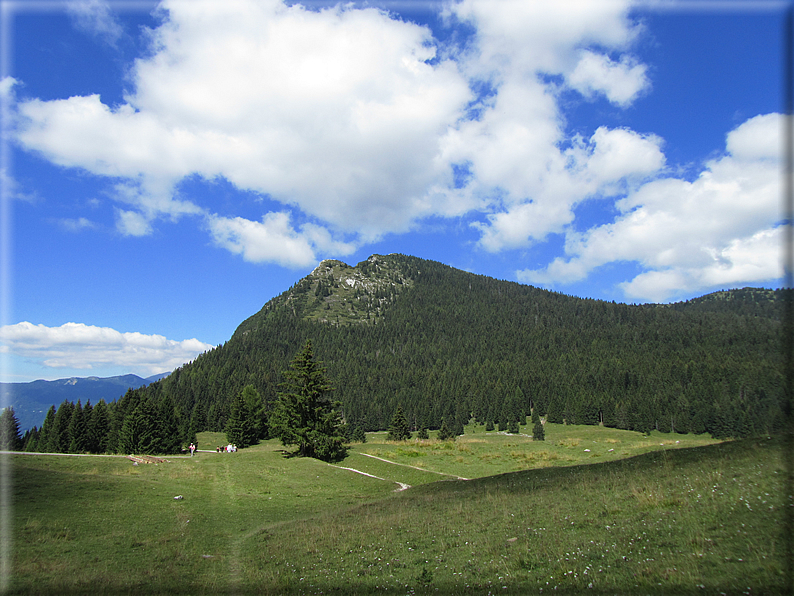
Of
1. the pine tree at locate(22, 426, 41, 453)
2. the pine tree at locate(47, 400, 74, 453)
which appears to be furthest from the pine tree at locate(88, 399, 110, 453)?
the pine tree at locate(22, 426, 41, 453)

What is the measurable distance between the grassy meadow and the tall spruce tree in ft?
54.5

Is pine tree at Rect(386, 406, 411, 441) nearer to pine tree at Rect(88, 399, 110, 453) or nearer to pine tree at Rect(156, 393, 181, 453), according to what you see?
pine tree at Rect(156, 393, 181, 453)

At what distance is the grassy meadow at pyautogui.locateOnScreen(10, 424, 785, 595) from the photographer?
9.41m

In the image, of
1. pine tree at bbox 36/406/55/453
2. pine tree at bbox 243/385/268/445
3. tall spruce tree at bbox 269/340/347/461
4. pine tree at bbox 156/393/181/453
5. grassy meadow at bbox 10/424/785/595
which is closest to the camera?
grassy meadow at bbox 10/424/785/595

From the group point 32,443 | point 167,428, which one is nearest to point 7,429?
point 167,428

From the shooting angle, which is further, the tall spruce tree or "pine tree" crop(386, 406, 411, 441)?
"pine tree" crop(386, 406, 411, 441)

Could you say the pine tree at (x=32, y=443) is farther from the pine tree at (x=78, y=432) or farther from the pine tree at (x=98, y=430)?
the pine tree at (x=78, y=432)

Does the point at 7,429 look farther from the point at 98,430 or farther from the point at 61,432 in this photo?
the point at 98,430

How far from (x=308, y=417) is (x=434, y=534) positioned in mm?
33091

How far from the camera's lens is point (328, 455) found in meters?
43.1

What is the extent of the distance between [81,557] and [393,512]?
1317 cm

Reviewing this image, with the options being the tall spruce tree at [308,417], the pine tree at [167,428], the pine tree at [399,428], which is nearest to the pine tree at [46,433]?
the pine tree at [167,428]

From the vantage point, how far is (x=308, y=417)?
45.5 metres

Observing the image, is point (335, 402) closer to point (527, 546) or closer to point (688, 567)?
point (527, 546)
